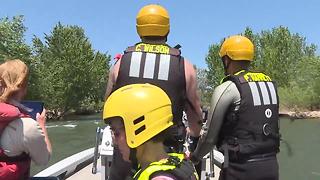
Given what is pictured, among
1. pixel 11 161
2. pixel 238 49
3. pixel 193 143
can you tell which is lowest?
pixel 11 161

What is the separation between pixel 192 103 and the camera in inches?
134

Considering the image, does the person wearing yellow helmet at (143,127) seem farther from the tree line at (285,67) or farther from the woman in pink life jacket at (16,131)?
the tree line at (285,67)

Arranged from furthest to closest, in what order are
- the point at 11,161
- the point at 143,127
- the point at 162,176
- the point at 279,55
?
the point at 279,55
the point at 11,161
the point at 143,127
the point at 162,176

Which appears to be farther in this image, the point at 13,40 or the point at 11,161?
the point at 13,40

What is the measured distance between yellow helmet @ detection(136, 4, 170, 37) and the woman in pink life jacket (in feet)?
2.78

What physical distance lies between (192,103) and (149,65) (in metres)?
0.42

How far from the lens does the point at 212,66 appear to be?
276ft

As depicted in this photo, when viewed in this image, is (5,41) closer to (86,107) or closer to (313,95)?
(86,107)

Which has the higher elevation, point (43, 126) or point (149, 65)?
point (149, 65)

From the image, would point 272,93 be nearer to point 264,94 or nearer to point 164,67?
point 264,94

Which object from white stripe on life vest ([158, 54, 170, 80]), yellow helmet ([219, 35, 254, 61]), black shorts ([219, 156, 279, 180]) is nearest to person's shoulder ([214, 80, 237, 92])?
yellow helmet ([219, 35, 254, 61])

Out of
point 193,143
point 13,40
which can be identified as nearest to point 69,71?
point 13,40

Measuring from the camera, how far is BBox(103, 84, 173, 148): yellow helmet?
7.03ft

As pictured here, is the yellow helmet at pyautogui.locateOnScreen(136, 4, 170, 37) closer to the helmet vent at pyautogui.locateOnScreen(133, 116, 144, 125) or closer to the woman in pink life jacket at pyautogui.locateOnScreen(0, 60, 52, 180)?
the woman in pink life jacket at pyautogui.locateOnScreen(0, 60, 52, 180)
